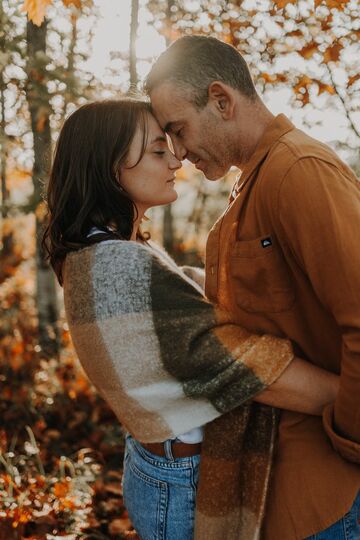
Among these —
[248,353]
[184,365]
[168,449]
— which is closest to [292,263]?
[248,353]

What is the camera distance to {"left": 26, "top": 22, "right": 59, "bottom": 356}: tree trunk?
13.9ft

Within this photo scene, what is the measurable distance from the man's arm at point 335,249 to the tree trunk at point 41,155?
78.5 inches

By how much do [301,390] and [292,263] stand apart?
1.26 feet

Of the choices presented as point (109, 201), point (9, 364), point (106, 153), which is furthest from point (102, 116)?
point (9, 364)

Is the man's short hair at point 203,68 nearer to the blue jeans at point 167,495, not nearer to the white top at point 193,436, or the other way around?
the white top at point 193,436

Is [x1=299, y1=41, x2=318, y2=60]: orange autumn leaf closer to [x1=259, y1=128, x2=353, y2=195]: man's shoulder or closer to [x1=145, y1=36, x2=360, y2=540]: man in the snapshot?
[x1=145, y1=36, x2=360, y2=540]: man

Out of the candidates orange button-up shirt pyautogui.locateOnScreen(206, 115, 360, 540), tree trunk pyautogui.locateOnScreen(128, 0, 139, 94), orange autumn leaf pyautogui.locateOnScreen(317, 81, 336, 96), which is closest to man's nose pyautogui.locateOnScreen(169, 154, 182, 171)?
orange button-up shirt pyautogui.locateOnScreen(206, 115, 360, 540)

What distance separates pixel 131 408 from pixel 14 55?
3825 millimetres

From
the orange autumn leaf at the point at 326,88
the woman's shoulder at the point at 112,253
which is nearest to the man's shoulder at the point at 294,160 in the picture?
the woman's shoulder at the point at 112,253

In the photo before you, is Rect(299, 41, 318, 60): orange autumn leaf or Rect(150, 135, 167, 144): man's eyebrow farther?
Rect(299, 41, 318, 60): orange autumn leaf

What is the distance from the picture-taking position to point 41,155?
5141 millimetres

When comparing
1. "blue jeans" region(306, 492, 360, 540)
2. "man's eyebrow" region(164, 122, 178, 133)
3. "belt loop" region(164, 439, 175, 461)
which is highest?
"man's eyebrow" region(164, 122, 178, 133)

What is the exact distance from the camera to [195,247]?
9328 mm

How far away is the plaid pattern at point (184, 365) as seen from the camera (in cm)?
162
